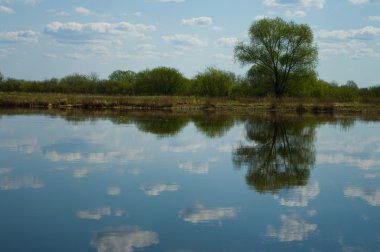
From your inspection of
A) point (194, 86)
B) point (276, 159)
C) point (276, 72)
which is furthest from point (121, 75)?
point (276, 159)

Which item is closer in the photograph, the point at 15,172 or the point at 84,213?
the point at 84,213

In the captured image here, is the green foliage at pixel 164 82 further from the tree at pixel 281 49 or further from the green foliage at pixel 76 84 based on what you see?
the tree at pixel 281 49

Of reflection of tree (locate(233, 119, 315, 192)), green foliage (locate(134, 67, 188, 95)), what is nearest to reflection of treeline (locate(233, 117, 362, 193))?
reflection of tree (locate(233, 119, 315, 192))

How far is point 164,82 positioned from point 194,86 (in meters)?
7.14

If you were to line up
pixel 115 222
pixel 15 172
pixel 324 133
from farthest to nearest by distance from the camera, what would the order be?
pixel 324 133
pixel 15 172
pixel 115 222

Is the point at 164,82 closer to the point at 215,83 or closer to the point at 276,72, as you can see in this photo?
the point at 215,83

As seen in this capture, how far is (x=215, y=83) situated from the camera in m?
59.2

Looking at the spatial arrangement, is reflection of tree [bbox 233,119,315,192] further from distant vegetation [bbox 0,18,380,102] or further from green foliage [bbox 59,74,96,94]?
green foliage [bbox 59,74,96,94]

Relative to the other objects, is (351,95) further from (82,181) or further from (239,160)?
(82,181)

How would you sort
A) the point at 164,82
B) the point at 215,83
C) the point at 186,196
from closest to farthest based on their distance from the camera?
the point at 186,196
the point at 215,83
the point at 164,82

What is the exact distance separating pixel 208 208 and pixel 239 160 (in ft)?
19.0

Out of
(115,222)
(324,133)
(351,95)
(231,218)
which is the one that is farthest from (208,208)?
(351,95)

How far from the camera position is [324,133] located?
23.7 m

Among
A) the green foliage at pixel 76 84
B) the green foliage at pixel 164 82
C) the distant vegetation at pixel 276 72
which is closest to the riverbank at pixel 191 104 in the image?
the distant vegetation at pixel 276 72
